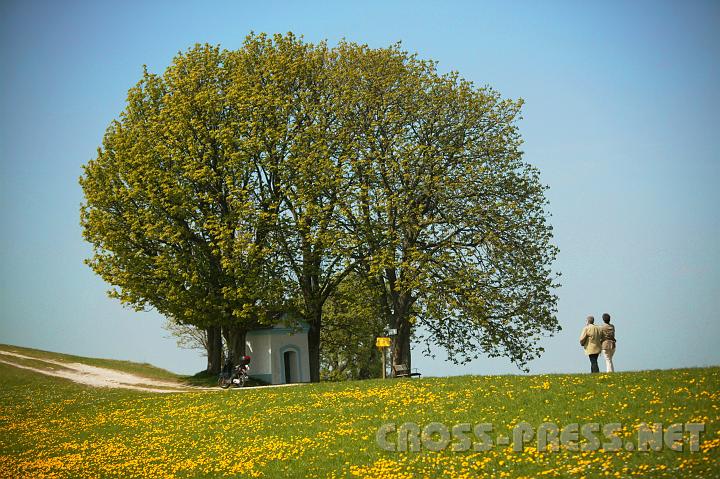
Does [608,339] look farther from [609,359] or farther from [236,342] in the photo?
[236,342]

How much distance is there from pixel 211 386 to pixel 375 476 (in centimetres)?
2820

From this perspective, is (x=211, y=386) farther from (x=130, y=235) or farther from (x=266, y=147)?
(x=266, y=147)

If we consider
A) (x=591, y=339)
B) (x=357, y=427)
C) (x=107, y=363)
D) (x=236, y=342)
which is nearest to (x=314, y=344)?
(x=236, y=342)

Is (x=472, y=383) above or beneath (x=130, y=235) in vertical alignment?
beneath

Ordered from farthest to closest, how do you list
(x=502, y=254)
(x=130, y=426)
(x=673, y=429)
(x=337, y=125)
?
(x=337, y=125), (x=502, y=254), (x=130, y=426), (x=673, y=429)

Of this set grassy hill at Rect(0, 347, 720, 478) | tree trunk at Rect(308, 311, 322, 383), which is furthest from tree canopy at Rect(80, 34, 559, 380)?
grassy hill at Rect(0, 347, 720, 478)

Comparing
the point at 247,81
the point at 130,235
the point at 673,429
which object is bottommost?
the point at 673,429

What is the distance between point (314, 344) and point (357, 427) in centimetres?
2331

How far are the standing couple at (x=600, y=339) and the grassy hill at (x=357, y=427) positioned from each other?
5.02 feet

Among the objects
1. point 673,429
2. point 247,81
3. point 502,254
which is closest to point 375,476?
point 673,429

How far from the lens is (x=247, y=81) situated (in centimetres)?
4472

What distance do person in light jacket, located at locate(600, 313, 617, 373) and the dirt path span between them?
23.7 m

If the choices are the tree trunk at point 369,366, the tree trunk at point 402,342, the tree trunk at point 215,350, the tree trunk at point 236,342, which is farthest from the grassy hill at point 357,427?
the tree trunk at point 369,366

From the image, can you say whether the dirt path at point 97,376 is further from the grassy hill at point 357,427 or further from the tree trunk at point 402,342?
the tree trunk at point 402,342
